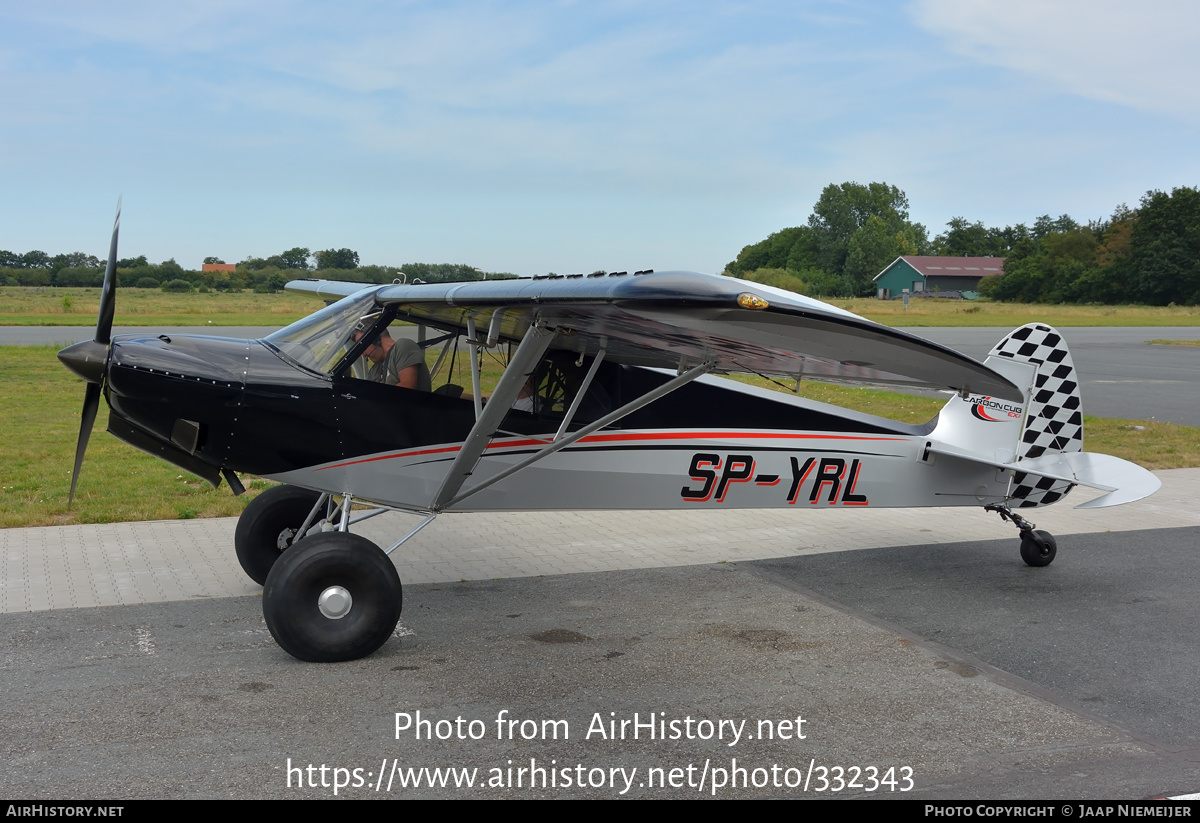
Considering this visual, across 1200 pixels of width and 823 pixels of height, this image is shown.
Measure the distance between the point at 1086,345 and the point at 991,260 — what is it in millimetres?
→ 79162

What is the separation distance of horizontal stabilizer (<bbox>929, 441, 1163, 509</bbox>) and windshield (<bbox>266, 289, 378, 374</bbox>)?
4088 mm

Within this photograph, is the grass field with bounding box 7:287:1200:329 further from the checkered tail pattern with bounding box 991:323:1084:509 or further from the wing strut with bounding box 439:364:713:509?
the checkered tail pattern with bounding box 991:323:1084:509

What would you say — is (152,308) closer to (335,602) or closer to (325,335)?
(325,335)

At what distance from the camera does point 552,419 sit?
6.02m

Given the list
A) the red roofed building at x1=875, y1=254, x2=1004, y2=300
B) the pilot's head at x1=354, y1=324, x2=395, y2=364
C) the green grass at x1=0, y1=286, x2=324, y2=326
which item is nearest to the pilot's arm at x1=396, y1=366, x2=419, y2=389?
the pilot's head at x1=354, y1=324, x2=395, y2=364

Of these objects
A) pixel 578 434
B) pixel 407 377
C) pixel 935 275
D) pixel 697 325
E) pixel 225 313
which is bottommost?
pixel 578 434

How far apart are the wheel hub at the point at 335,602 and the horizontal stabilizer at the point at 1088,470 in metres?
4.17

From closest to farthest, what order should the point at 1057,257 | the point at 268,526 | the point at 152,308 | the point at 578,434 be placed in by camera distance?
1. the point at 578,434
2. the point at 268,526
3. the point at 152,308
4. the point at 1057,257

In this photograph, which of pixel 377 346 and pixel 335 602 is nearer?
pixel 335 602

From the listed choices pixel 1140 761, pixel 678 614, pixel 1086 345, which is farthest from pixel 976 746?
pixel 1086 345

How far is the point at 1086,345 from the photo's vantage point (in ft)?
108

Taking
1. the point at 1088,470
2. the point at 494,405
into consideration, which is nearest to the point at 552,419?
the point at 494,405

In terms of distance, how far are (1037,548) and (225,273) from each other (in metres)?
34.8

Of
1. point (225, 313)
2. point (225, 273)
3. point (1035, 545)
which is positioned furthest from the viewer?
point (225, 313)
